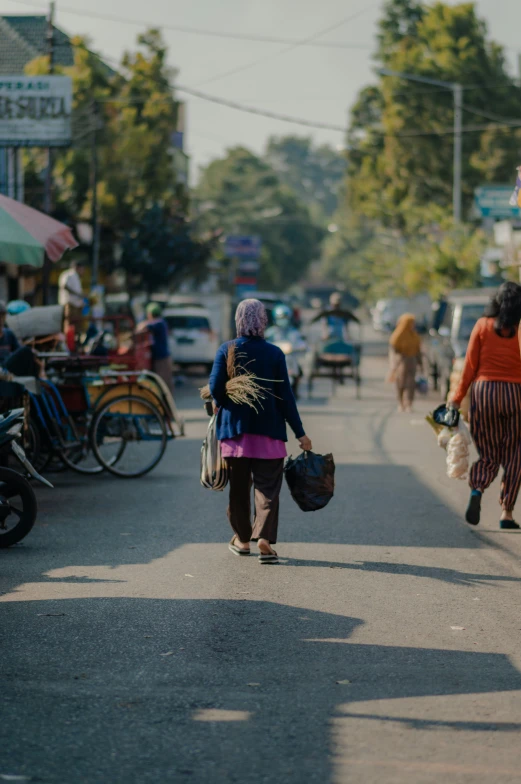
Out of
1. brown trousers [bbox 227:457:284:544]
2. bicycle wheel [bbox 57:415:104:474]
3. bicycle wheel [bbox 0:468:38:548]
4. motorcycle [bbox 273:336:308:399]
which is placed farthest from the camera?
motorcycle [bbox 273:336:308:399]

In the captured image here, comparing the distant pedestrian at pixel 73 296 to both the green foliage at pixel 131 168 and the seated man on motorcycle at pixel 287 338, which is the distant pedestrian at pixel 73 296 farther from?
the green foliage at pixel 131 168

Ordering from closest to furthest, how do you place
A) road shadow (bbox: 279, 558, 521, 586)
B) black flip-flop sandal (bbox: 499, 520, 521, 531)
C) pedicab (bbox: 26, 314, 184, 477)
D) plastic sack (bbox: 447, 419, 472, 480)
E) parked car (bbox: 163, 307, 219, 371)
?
road shadow (bbox: 279, 558, 521, 586)
black flip-flop sandal (bbox: 499, 520, 521, 531)
plastic sack (bbox: 447, 419, 472, 480)
pedicab (bbox: 26, 314, 184, 477)
parked car (bbox: 163, 307, 219, 371)

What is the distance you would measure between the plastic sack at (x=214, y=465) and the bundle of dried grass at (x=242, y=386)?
14.4 inches

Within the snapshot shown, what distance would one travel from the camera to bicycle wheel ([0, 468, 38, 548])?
9.23 meters

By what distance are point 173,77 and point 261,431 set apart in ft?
121

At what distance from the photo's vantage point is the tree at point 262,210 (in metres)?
110

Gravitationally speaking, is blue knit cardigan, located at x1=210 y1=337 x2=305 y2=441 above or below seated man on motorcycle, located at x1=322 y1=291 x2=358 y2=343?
above

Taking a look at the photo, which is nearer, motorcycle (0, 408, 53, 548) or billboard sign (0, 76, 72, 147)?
motorcycle (0, 408, 53, 548)

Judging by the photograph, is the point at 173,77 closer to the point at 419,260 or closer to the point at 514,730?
the point at 419,260

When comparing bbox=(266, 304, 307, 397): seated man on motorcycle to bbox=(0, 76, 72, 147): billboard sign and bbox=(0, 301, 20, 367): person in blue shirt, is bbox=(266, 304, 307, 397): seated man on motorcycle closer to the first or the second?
bbox=(0, 76, 72, 147): billboard sign

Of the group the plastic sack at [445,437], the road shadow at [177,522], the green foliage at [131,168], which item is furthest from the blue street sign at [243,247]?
the plastic sack at [445,437]

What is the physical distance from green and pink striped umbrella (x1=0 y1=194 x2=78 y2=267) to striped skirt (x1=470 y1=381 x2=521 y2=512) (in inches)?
190

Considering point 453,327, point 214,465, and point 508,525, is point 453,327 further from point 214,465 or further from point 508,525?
point 214,465

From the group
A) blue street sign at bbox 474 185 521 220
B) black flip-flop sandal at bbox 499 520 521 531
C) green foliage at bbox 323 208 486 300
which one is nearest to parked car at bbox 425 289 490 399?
black flip-flop sandal at bbox 499 520 521 531
